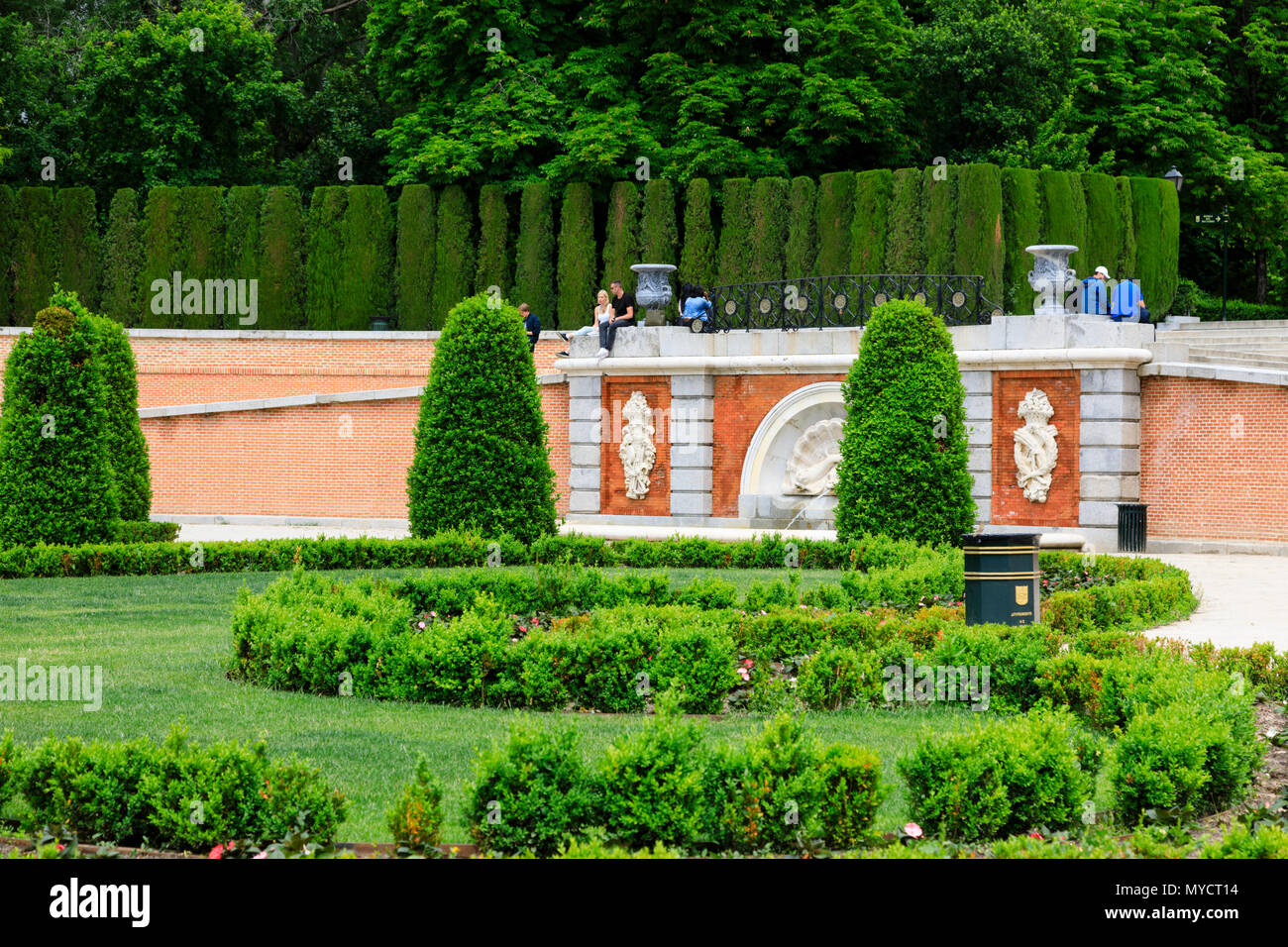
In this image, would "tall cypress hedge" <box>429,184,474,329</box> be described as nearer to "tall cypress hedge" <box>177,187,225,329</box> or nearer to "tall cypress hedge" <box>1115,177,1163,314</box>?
"tall cypress hedge" <box>177,187,225,329</box>

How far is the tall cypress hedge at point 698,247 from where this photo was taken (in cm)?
3162

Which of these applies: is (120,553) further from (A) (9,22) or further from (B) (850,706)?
(A) (9,22)

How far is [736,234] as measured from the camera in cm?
3122

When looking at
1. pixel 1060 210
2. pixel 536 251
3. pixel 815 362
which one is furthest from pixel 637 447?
pixel 1060 210

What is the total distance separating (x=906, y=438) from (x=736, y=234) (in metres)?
13.9

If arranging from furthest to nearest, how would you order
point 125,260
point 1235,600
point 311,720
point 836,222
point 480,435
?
point 125,260 < point 836,222 < point 480,435 < point 1235,600 < point 311,720

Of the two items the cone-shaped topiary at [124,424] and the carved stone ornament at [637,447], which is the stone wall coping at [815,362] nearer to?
the carved stone ornament at [637,447]

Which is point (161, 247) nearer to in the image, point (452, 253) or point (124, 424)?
point (452, 253)

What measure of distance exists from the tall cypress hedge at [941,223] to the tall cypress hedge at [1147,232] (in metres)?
5.46

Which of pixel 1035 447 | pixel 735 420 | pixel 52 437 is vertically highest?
pixel 735 420

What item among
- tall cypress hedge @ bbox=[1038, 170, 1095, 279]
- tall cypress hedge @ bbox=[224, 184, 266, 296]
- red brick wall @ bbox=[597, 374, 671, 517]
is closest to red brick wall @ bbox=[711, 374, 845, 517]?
red brick wall @ bbox=[597, 374, 671, 517]

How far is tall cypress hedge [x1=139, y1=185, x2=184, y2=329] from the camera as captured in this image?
3325 cm

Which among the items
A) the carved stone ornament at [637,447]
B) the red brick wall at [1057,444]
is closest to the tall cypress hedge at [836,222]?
the carved stone ornament at [637,447]

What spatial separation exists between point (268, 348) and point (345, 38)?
598 inches
